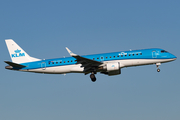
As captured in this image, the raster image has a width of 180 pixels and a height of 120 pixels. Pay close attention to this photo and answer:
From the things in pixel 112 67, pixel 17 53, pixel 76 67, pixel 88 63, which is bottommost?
pixel 112 67

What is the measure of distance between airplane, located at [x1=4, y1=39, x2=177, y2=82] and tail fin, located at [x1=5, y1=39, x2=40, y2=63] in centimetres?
129

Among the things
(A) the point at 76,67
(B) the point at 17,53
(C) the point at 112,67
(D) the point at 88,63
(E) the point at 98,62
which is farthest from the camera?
(B) the point at 17,53

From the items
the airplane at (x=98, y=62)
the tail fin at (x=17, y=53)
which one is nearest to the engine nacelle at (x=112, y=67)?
the airplane at (x=98, y=62)

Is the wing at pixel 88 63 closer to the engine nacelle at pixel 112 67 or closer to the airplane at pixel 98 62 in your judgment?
the airplane at pixel 98 62

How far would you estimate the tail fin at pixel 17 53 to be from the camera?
52500 millimetres

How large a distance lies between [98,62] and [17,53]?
16.3 metres

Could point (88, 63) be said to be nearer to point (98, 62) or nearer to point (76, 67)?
point (98, 62)

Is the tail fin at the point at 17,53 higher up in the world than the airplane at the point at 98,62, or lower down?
higher up

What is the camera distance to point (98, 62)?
153 ft

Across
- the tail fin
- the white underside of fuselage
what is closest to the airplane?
the white underside of fuselage

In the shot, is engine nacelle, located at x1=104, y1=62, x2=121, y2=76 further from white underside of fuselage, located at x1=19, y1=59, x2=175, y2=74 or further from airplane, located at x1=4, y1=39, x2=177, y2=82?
white underside of fuselage, located at x1=19, y1=59, x2=175, y2=74

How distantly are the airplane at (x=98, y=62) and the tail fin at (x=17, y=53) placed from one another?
Answer: 129cm

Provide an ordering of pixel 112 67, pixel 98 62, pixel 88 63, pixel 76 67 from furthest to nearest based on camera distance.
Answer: pixel 76 67 → pixel 88 63 → pixel 112 67 → pixel 98 62

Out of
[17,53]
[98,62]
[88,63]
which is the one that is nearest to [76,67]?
[88,63]
